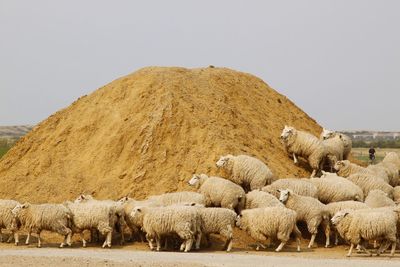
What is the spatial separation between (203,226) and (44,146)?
10209 mm

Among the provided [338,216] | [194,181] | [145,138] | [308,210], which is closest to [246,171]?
[194,181]

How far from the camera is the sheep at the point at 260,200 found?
21.4 meters

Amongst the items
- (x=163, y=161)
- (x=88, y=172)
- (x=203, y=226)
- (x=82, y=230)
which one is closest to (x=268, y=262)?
(x=203, y=226)

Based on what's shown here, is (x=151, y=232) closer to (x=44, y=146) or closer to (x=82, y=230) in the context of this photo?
(x=82, y=230)

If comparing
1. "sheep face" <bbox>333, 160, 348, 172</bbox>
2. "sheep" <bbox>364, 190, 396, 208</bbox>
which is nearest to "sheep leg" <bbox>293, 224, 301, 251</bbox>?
"sheep" <bbox>364, 190, 396, 208</bbox>

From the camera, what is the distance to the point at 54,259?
1697cm

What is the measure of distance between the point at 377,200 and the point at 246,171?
14.7 feet

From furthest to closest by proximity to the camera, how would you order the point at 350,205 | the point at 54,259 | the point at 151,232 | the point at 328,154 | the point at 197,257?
the point at 328,154
the point at 350,205
the point at 151,232
the point at 197,257
the point at 54,259

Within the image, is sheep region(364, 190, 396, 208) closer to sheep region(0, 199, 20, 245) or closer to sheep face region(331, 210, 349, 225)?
sheep face region(331, 210, 349, 225)

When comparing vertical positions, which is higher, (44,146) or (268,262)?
(44,146)

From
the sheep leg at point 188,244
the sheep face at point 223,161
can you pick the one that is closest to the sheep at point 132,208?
the sheep leg at point 188,244

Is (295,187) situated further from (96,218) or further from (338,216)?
(96,218)

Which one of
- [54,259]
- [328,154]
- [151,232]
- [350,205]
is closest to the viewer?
[54,259]

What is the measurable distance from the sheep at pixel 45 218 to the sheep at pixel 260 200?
5641mm
